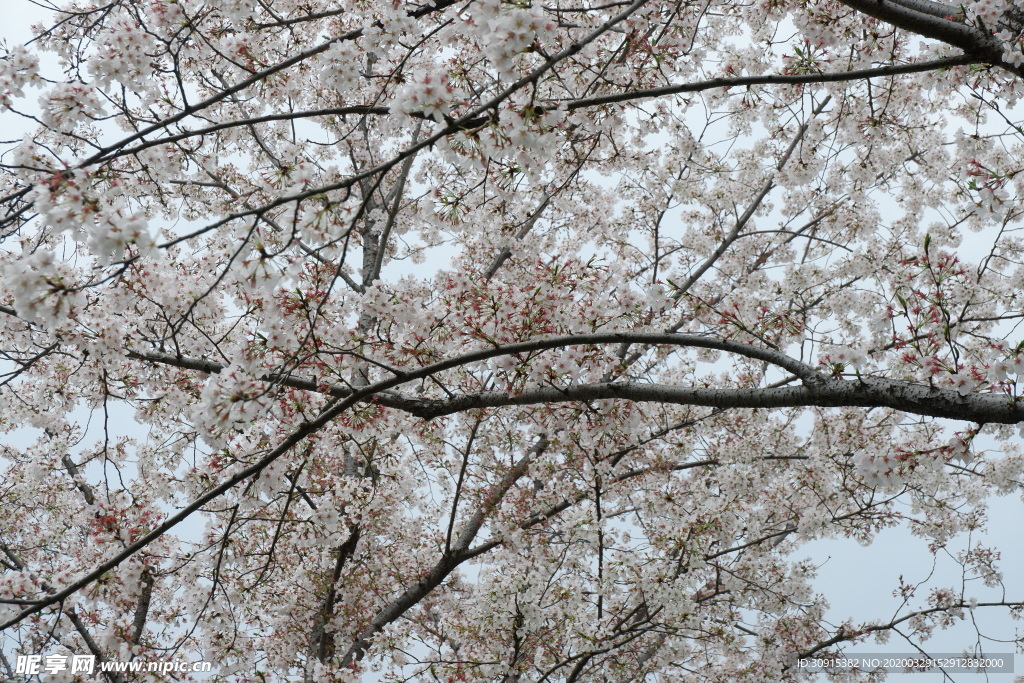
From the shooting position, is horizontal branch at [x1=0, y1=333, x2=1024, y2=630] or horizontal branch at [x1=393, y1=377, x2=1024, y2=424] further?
horizontal branch at [x1=393, y1=377, x2=1024, y2=424]

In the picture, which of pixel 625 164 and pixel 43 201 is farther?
pixel 625 164

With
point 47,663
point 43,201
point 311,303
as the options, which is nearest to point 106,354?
point 311,303

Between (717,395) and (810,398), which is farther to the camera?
(717,395)

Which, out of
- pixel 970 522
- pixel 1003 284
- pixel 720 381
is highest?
pixel 1003 284

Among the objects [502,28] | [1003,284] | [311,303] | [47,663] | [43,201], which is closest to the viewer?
[43,201]

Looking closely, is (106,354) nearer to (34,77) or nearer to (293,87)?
(34,77)

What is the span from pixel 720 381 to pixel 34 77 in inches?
270

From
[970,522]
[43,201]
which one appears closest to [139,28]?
[43,201]

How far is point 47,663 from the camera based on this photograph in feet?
16.1

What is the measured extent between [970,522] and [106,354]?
29.1 ft

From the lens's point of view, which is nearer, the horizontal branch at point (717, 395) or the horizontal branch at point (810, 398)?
the horizontal branch at point (717, 395)

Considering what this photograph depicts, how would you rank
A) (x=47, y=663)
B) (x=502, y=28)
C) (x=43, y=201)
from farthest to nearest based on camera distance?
Answer: (x=47, y=663) → (x=502, y=28) → (x=43, y=201)

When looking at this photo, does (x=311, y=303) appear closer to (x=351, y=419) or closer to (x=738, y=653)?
(x=351, y=419)

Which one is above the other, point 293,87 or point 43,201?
point 293,87
